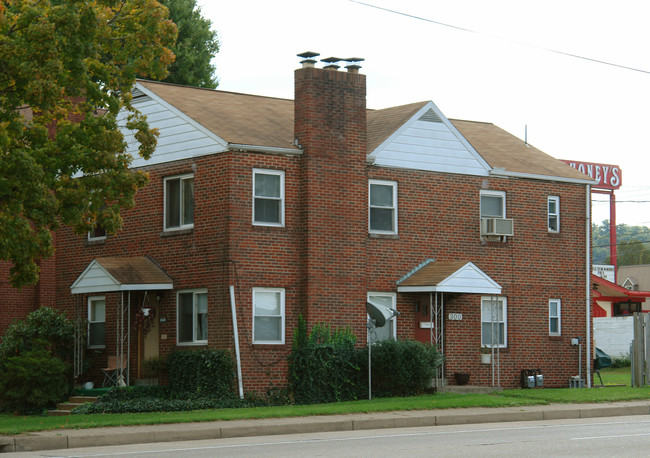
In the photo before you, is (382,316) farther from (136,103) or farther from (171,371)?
(136,103)

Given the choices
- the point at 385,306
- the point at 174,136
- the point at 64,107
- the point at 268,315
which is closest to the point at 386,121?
the point at 385,306

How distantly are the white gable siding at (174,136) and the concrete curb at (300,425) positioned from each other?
808 cm

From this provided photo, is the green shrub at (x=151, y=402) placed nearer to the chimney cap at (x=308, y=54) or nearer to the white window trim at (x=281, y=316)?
the white window trim at (x=281, y=316)

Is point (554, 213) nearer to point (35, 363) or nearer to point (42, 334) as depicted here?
point (42, 334)

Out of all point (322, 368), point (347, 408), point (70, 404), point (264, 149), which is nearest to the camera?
point (347, 408)

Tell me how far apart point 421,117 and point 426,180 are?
1714 millimetres

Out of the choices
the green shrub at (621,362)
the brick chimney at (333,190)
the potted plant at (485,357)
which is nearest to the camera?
the brick chimney at (333,190)

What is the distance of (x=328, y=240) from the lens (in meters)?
26.6

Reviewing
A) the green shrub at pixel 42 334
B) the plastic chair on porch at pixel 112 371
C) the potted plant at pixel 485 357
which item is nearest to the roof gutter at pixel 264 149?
the plastic chair on porch at pixel 112 371

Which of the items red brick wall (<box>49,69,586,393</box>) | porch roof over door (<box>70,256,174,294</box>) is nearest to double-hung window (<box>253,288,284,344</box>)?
red brick wall (<box>49,69,586,393</box>)

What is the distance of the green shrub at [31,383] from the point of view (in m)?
26.6

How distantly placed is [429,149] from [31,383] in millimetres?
12098

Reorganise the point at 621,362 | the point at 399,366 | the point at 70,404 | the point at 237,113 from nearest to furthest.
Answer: the point at 399,366 < the point at 70,404 < the point at 237,113 < the point at 621,362

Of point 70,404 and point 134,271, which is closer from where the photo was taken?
point 70,404
